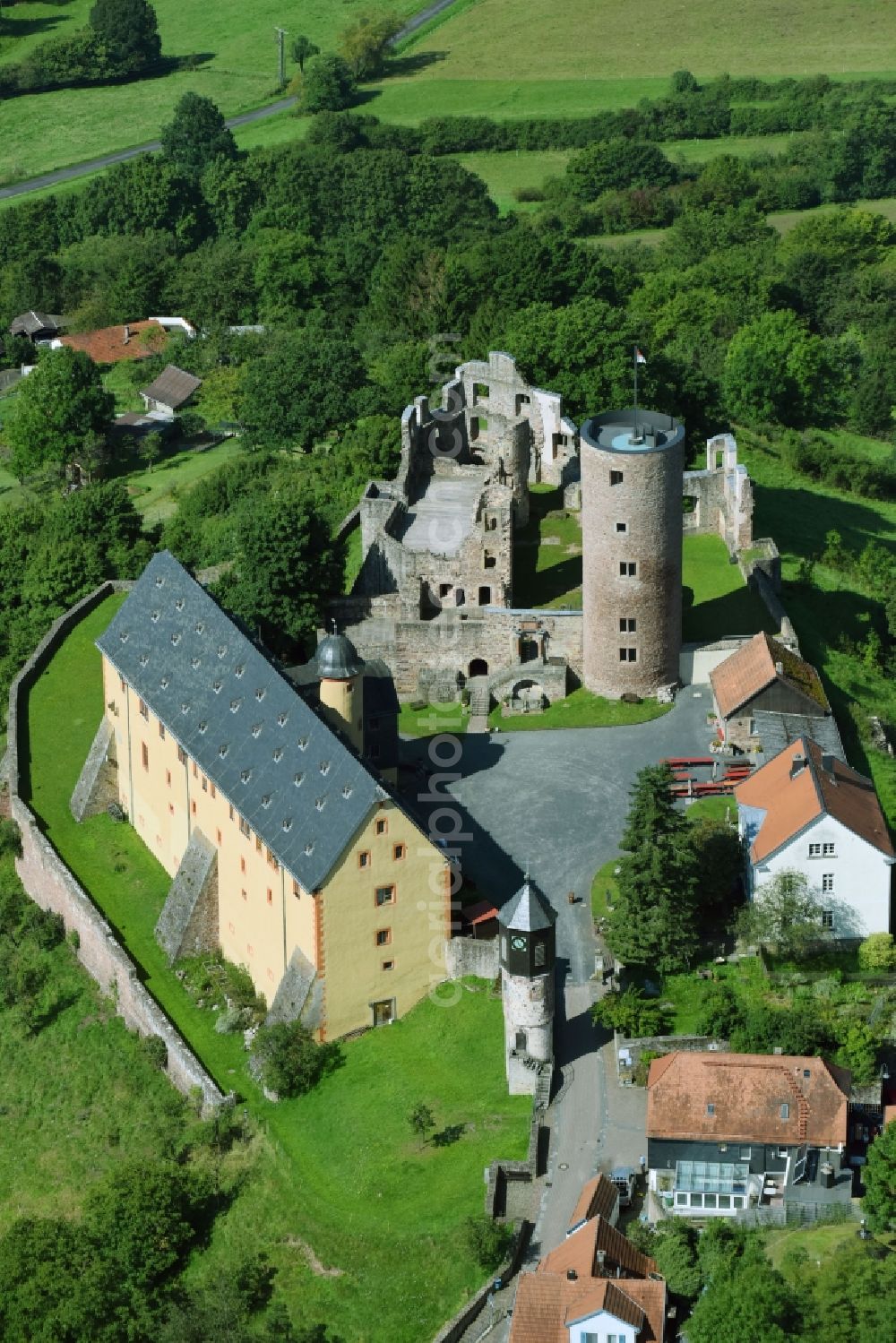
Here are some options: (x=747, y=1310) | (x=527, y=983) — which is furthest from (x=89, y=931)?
(x=747, y=1310)

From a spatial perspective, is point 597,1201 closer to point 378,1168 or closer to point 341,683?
point 378,1168

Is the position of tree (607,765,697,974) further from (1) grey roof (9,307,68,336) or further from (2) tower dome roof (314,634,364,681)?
(1) grey roof (9,307,68,336)

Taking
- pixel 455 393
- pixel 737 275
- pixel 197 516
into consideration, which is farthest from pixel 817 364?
pixel 197 516

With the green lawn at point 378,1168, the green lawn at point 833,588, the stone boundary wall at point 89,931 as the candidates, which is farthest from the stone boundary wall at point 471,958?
the green lawn at point 833,588

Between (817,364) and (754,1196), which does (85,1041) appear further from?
(817,364)

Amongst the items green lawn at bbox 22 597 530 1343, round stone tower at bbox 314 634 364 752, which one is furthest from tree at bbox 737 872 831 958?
round stone tower at bbox 314 634 364 752

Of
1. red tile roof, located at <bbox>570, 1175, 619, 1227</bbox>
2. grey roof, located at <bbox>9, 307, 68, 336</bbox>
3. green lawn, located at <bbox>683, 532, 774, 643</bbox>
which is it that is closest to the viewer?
red tile roof, located at <bbox>570, 1175, 619, 1227</bbox>
